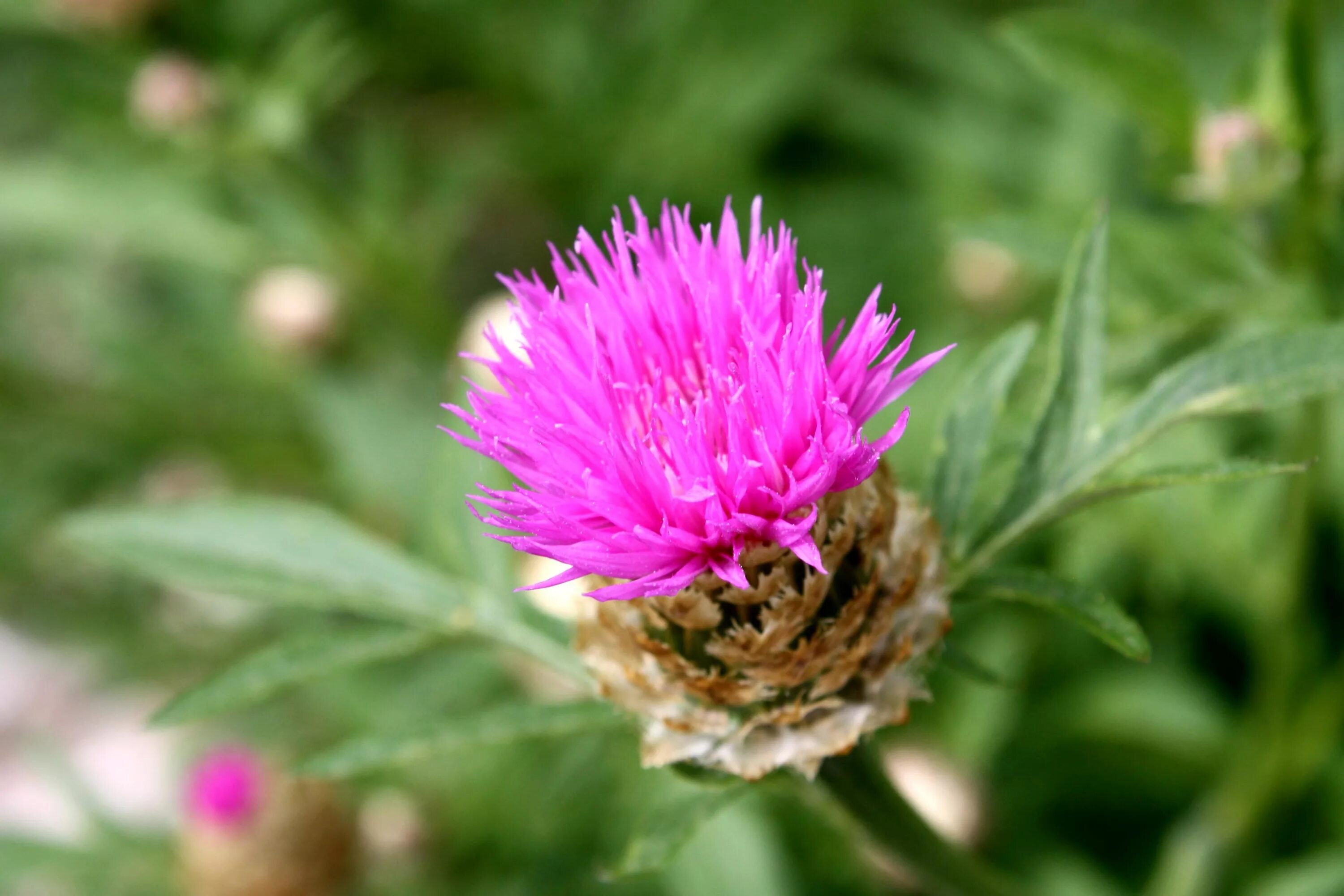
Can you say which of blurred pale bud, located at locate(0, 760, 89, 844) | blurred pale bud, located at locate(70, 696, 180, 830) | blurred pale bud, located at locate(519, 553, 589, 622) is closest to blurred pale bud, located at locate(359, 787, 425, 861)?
blurred pale bud, located at locate(519, 553, 589, 622)

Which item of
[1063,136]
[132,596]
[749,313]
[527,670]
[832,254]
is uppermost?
[132,596]

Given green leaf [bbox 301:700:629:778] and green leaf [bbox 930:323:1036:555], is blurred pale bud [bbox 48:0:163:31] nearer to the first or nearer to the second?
green leaf [bbox 301:700:629:778]

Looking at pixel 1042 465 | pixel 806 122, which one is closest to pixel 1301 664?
pixel 1042 465

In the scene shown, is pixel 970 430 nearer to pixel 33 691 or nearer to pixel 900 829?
pixel 900 829

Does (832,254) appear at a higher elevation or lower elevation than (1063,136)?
higher

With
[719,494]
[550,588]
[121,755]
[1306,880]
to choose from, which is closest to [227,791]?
[550,588]

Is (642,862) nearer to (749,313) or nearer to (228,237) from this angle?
(749,313)
